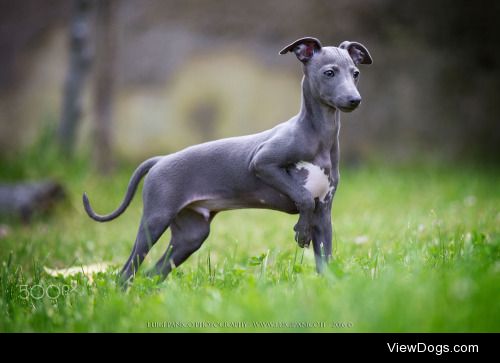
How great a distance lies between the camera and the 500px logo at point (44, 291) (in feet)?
10.9

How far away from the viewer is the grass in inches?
86.7

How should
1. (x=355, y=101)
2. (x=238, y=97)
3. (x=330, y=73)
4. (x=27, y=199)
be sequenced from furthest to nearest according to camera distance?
(x=238, y=97)
(x=27, y=199)
(x=330, y=73)
(x=355, y=101)

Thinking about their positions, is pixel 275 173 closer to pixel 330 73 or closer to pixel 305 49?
pixel 330 73

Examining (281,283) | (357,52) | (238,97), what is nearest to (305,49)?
(357,52)

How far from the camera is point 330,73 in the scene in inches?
125

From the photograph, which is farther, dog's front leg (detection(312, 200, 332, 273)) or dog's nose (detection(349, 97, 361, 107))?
dog's front leg (detection(312, 200, 332, 273))

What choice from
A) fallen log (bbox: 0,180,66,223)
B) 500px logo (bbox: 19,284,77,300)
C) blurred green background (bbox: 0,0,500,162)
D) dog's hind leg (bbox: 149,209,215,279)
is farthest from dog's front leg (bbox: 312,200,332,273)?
blurred green background (bbox: 0,0,500,162)

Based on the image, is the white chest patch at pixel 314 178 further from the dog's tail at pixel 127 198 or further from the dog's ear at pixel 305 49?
the dog's tail at pixel 127 198

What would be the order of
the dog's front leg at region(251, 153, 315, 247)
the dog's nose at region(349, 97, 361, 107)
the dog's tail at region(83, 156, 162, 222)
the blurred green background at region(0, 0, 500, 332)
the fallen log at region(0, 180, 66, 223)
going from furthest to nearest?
1. the blurred green background at region(0, 0, 500, 332)
2. the fallen log at region(0, 180, 66, 223)
3. the dog's tail at region(83, 156, 162, 222)
4. the dog's front leg at region(251, 153, 315, 247)
5. the dog's nose at region(349, 97, 361, 107)

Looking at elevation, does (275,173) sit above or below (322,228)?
above

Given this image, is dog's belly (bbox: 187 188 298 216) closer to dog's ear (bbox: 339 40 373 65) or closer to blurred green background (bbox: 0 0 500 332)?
dog's ear (bbox: 339 40 373 65)

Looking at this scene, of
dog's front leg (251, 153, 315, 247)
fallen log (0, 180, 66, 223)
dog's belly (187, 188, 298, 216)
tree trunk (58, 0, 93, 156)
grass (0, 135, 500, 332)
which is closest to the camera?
grass (0, 135, 500, 332)

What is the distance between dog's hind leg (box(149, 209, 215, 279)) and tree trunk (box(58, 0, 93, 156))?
17.7 feet

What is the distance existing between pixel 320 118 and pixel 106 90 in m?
5.64
